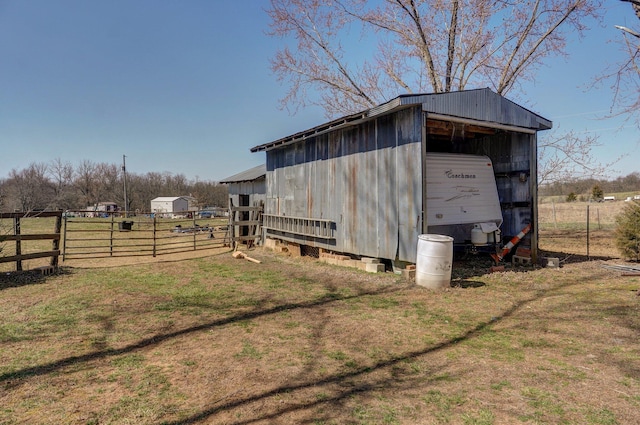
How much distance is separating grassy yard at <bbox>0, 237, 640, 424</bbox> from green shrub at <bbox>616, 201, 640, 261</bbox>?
2635mm

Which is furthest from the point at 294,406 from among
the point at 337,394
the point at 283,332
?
the point at 283,332

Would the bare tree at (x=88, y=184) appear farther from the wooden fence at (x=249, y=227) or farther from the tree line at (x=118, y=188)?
the wooden fence at (x=249, y=227)

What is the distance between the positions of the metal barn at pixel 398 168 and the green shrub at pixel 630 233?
8.61 feet

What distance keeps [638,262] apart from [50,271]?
1520cm

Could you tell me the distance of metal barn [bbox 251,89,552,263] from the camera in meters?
7.66

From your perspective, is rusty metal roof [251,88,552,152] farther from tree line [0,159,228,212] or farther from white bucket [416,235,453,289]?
tree line [0,159,228,212]

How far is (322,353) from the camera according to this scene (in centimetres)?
399

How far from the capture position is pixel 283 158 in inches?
512

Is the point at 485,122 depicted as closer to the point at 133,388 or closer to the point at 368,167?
the point at 368,167

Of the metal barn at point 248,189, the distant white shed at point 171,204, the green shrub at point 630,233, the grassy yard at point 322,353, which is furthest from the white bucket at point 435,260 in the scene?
the distant white shed at point 171,204

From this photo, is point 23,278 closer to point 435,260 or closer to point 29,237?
point 29,237

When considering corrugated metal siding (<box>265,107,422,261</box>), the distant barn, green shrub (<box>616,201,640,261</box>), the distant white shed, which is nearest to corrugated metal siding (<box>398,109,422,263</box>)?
corrugated metal siding (<box>265,107,422,261</box>)

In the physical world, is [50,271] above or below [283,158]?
below

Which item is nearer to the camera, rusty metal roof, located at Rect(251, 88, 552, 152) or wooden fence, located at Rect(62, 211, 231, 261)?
rusty metal roof, located at Rect(251, 88, 552, 152)
